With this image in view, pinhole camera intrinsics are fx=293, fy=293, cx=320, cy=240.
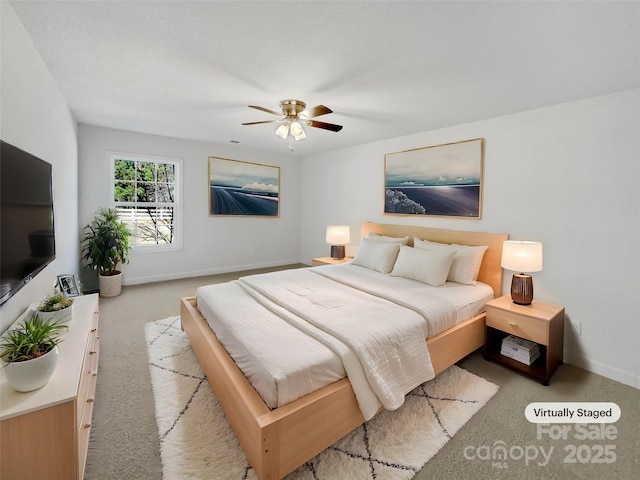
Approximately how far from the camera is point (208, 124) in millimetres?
3838

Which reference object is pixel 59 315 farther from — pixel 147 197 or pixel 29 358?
pixel 147 197

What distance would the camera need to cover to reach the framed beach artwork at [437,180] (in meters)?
3.39

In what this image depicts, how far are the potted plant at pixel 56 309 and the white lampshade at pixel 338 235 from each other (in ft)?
11.0

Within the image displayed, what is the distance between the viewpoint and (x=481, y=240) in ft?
10.7

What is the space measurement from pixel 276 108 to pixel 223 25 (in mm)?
1336

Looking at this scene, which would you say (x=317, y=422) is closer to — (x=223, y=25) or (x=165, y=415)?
(x=165, y=415)

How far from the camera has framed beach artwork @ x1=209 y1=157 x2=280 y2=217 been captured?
5293 millimetres

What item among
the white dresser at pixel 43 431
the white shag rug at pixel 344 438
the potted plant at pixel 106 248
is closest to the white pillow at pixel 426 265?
the white shag rug at pixel 344 438

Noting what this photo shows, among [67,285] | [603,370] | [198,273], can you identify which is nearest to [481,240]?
[603,370]

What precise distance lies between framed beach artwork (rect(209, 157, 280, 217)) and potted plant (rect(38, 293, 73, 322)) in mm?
3441

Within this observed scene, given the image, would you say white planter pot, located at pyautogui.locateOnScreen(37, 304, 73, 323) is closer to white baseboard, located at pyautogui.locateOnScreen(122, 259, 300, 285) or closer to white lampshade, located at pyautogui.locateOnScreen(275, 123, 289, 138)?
white lampshade, located at pyautogui.locateOnScreen(275, 123, 289, 138)

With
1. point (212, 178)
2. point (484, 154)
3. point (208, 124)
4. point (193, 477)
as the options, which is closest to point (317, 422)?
point (193, 477)

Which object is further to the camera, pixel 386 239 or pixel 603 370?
pixel 386 239

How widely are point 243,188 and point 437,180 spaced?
3.52 metres
